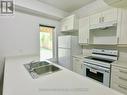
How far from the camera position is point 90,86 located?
916 millimetres

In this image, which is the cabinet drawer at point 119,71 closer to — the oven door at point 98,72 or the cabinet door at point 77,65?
the oven door at point 98,72

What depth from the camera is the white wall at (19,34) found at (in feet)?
7.98

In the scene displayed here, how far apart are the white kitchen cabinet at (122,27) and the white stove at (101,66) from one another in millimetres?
379

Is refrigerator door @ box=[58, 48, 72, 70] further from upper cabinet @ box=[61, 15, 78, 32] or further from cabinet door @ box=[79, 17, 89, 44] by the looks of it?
upper cabinet @ box=[61, 15, 78, 32]

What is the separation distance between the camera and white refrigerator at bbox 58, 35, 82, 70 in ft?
9.60

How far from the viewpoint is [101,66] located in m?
2.00

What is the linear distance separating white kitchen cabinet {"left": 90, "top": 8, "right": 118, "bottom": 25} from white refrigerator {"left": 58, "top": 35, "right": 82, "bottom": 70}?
0.83 meters

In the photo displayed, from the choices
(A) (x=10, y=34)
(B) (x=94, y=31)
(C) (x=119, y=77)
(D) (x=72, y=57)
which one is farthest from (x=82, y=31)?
(A) (x=10, y=34)

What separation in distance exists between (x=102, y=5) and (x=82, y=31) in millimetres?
935

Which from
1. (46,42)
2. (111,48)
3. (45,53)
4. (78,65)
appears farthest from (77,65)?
(46,42)

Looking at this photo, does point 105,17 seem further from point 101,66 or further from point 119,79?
point 119,79

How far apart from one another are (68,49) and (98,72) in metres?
1.23

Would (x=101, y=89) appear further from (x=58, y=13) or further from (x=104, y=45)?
(x=58, y=13)

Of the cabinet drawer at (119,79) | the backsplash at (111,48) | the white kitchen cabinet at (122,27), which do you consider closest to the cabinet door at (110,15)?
the white kitchen cabinet at (122,27)
